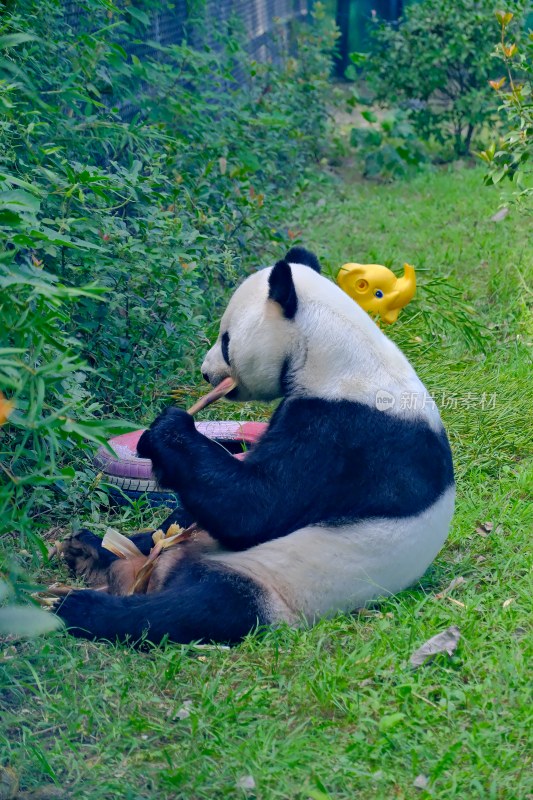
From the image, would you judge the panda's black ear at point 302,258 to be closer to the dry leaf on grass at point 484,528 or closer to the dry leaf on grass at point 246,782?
the dry leaf on grass at point 484,528

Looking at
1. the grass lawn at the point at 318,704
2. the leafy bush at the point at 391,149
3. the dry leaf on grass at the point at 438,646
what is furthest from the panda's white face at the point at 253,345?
the leafy bush at the point at 391,149

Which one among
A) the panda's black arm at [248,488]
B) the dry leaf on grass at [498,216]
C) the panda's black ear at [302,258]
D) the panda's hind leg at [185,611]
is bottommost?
the dry leaf on grass at [498,216]

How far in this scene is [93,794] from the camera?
230 cm

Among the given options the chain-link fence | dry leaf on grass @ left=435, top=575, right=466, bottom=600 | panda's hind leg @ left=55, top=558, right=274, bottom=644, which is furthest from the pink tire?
the chain-link fence

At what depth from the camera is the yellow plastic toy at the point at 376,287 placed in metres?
5.14

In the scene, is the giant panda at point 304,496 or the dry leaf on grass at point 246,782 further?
the giant panda at point 304,496

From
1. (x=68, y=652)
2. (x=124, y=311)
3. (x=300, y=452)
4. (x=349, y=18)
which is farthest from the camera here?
(x=349, y=18)

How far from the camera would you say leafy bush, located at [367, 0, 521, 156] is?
30.2 feet

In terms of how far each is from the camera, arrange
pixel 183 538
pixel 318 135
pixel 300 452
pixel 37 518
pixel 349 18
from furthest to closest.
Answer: pixel 349 18 < pixel 318 135 < pixel 37 518 < pixel 183 538 < pixel 300 452

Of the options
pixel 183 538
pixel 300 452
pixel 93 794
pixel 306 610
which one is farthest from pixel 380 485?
pixel 93 794

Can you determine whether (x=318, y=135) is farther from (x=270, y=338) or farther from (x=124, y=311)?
(x=270, y=338)

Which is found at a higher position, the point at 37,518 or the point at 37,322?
the point at 37,322

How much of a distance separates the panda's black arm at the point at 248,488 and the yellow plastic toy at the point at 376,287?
6.86 feet

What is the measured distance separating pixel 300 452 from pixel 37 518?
131cm
